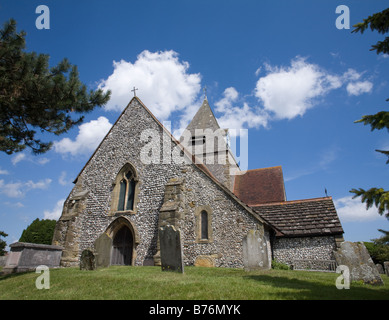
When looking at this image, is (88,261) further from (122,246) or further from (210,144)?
(210,144)

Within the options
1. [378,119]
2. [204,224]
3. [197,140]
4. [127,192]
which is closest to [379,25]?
[378,119]

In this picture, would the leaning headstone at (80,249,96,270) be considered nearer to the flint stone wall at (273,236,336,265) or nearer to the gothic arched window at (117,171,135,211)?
the gothic arched window at (117,171,135,211)

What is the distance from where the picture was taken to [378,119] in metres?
5.38

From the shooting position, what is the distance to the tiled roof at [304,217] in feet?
43.0

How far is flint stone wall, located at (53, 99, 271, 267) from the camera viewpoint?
11.4m

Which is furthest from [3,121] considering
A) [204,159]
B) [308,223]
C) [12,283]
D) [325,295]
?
[204,159]

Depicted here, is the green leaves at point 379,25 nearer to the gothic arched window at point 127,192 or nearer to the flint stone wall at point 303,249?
the flint stone wall at point 303,249

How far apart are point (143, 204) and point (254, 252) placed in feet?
21.5

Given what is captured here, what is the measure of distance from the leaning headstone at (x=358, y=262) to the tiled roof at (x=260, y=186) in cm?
1015

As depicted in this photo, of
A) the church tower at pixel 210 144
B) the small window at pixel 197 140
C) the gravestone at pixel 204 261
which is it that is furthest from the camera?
the small window at pixel 197 140

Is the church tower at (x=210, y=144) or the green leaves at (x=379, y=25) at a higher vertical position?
the church tower at (x=210, y=144)

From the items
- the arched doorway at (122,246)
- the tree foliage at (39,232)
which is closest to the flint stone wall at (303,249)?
the arched doorway at (122,246)

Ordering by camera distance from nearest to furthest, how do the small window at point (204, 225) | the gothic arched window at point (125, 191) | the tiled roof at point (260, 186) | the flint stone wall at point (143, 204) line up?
the flint stone wall at point (143, 204), the small window at point (204, 225), the gothic arched window at point (125, 191), the tiled roof at point (260, 186)

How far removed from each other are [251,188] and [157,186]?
9780 mm
